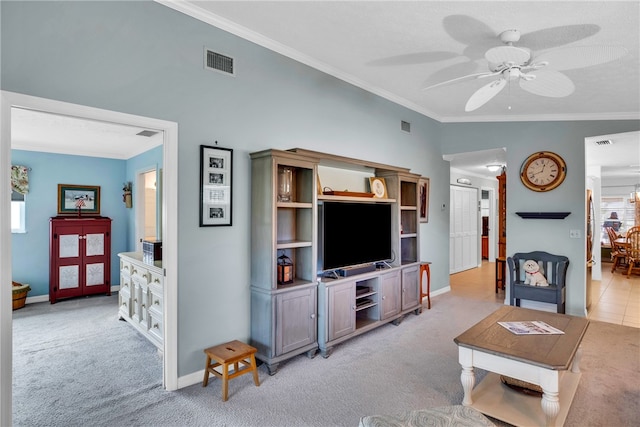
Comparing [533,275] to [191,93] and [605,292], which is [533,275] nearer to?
[605,292]

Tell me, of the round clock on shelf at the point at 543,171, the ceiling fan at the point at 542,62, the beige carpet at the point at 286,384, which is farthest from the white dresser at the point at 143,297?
the round clock on shelf at the point at 543,171

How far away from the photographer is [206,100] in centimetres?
283

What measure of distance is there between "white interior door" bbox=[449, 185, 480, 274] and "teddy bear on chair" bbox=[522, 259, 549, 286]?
8.76 ft

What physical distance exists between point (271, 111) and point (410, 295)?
2.76 m

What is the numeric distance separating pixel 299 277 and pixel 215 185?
1.17 m

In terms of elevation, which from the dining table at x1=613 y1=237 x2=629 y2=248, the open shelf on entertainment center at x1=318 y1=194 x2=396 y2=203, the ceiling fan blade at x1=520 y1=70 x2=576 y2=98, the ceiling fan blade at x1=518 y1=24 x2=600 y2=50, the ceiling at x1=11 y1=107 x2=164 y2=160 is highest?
the ceiling fan blade at x1=518 y1=24 x2=600 y2=50

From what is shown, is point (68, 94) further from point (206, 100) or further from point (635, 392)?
point (635, 392)

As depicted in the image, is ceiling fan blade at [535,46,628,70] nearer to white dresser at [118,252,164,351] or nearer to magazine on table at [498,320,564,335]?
magazine on table at [498,320,564,335]

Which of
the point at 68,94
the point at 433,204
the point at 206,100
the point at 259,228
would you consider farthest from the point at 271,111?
the point at 433,204

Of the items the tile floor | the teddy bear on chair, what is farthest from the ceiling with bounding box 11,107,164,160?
the tile floor

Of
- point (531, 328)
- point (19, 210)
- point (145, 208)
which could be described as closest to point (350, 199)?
point (531, 328)

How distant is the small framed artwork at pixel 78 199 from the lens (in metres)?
5.74

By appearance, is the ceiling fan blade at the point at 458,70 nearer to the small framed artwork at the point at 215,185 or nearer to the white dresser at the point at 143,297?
the small framed artwork at the point at 215,185

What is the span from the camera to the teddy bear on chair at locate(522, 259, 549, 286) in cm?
476
